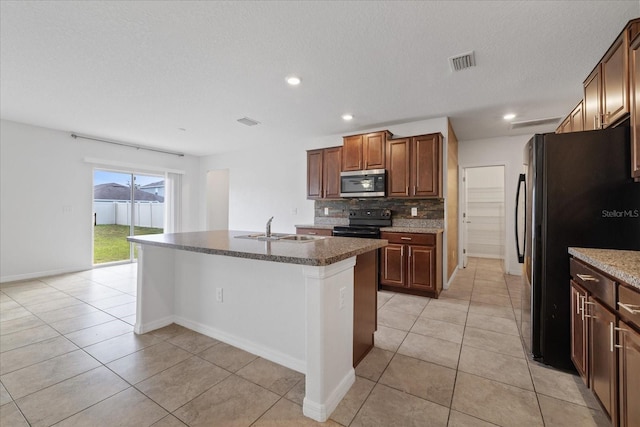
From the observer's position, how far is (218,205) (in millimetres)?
7469

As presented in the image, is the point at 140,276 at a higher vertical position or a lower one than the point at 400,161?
lower

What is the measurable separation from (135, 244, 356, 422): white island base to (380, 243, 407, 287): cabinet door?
81.8 inches

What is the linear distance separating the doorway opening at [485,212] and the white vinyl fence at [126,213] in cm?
735

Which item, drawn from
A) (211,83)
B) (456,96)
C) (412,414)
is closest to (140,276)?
(211,83)

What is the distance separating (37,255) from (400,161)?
6023 millimetres

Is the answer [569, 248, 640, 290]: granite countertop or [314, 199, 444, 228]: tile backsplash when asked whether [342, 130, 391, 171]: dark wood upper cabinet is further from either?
[569, 248, 640, 290]: granite countertop

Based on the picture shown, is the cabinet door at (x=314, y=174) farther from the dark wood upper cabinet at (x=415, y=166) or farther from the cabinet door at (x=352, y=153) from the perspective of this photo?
the dark wood upper cabinet at (x=415, y=166)

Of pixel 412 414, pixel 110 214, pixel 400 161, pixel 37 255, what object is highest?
pixel 400 161

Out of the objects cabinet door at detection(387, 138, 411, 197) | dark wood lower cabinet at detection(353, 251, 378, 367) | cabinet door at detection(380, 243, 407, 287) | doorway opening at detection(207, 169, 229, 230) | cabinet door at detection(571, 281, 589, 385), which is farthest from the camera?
doorway opening at detection(207, 169, 229, 230)

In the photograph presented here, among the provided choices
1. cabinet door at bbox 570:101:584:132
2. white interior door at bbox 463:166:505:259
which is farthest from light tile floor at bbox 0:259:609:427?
white interior door at bbox 463:166:505:259

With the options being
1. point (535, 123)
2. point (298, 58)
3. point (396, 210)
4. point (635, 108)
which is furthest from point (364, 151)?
point (635, 108)

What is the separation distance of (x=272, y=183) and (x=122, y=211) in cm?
330

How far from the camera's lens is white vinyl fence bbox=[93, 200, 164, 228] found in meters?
5.49

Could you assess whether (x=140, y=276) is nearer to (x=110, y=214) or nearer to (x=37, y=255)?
(x=37, y=255)
